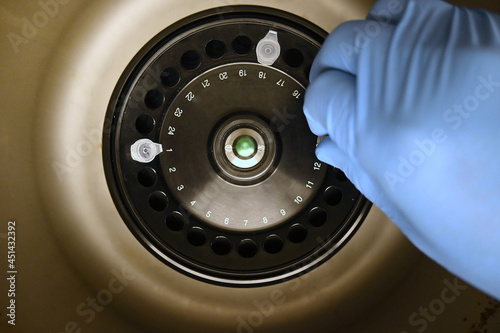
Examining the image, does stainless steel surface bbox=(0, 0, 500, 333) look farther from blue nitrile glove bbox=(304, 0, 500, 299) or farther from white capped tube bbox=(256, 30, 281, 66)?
blue nitrile glove bbox=(304, 0, 500, 299)

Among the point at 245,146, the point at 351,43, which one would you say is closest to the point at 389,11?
the point at 351,43

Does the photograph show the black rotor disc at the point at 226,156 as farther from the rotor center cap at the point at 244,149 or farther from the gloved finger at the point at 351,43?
the gloved finger at the point at 351,43

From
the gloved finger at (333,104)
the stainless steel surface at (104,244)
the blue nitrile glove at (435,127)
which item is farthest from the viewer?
the stainless steel surface at (104,244)

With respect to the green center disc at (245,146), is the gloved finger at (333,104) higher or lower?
lower

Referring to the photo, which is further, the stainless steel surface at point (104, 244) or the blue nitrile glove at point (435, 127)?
the stainless steel surface at point (104, 244)

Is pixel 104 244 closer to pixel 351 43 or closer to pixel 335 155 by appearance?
pixel 335 155

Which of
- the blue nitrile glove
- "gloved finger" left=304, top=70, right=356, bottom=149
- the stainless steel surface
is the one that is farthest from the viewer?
the stainless steel surface

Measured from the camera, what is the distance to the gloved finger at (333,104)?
70 cm

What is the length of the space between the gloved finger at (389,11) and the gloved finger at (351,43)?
34 mm

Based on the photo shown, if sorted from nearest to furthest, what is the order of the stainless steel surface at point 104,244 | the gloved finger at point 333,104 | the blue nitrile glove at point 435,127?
the blue nitrile glove at point 435,127
the gloved finger at point 333,104
the stainless steel surface at point 104,244

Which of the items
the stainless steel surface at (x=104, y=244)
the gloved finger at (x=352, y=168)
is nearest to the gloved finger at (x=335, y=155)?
the gloved finger at (x=352, y=168)

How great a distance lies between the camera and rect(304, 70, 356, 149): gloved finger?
703 millimetres

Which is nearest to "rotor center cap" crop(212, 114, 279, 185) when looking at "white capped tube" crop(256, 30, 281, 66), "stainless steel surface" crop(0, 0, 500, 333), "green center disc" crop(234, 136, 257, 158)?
"green center disc" crop(234, 136, 257, 158)

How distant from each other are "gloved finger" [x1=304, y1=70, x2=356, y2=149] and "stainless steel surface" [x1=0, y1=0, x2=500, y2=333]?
0.29 metres
